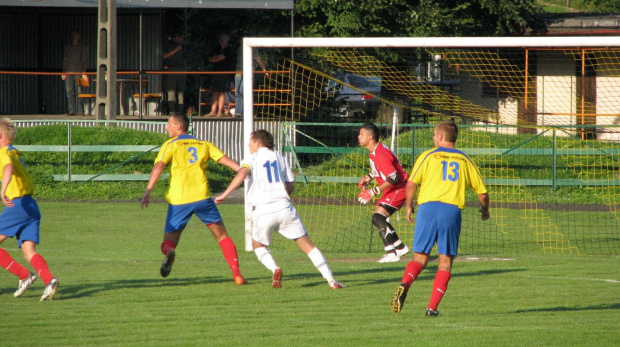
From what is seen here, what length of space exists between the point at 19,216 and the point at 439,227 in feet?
13.1

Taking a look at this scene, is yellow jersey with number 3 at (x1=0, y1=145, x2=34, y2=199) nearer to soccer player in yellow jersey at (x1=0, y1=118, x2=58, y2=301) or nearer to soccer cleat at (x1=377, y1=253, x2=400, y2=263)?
soccer player in yellow jersey at (x1=0, y1=118, x2=58, y2=301)

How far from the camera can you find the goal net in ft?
42.8

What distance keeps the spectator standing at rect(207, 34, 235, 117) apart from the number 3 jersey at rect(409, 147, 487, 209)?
51.5ft

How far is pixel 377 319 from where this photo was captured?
283 inches

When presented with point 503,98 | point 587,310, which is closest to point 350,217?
point 587,310

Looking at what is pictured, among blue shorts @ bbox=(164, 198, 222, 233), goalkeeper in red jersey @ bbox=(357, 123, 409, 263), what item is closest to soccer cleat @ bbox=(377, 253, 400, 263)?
goalkeeper in red jersey @ bbox=(357, 123, 409, 263)

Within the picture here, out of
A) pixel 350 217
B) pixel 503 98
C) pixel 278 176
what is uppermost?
pixel 503 98

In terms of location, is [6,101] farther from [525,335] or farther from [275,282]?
[525,335]

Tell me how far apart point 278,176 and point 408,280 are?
212 centimetres

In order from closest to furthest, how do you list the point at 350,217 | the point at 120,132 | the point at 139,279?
the point at 139,279
the point at 350,217
the point at 120,132

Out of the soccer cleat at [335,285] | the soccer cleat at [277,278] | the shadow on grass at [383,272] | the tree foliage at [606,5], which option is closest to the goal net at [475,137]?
the shadow on grass at [383,272]

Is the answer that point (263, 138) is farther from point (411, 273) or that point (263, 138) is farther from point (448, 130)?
point (411, 273)

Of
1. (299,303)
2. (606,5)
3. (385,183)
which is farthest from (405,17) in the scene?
(606,5)

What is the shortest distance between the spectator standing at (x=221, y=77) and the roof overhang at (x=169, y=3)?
0.92m
